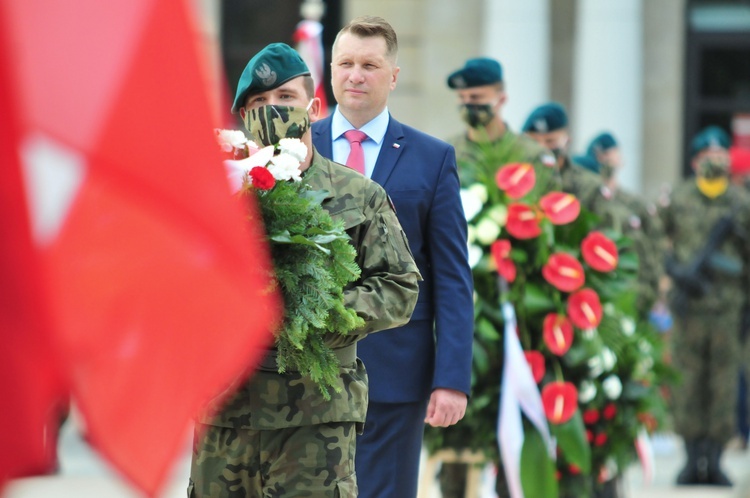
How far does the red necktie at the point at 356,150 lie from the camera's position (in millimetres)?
4711

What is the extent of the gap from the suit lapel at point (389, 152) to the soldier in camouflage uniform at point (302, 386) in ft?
2.01

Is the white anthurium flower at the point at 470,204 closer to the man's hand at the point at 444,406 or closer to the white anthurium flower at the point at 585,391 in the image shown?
the white anthurium flower at the point at 585,391

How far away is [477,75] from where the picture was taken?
6797 mm

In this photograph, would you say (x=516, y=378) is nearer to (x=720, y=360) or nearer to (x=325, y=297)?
(x=325, y=297)

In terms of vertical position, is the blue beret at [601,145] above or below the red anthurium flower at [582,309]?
above

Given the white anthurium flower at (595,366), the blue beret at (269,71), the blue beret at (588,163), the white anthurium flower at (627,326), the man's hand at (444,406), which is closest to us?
the blue beret at (269,71)

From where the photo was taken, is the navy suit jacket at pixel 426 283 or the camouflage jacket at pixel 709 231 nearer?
the navy suit jacket at pixel 426 283

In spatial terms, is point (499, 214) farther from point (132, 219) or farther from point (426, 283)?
point (132, 219)

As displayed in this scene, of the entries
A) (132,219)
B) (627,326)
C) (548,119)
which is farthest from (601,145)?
(132,219)

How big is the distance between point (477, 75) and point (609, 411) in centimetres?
161

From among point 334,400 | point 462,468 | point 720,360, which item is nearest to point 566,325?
point 462,468

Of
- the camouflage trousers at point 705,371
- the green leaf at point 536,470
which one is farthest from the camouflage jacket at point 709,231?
the green leaf at point 536,470

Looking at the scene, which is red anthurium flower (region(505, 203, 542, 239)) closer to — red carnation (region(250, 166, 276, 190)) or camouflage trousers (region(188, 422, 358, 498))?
camouflage trousers (region(188, 422, 358, 498))

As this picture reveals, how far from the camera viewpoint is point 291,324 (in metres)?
3.57
